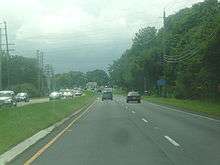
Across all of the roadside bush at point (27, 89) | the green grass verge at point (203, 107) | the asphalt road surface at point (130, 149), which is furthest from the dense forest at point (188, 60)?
the asphalt road surface at point (130, 149)

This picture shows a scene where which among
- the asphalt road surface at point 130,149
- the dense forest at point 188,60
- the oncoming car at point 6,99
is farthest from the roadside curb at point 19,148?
the oncoming car at point 6,99

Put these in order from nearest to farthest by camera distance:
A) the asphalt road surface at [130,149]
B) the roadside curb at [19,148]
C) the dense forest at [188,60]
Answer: the asphalt road surface at [130,149]
the roadside curb at [19,148]
the dense forest at [188,60]

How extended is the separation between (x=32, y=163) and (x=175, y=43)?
89649mm

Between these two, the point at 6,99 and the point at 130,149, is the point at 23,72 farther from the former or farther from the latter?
the point at 130,149

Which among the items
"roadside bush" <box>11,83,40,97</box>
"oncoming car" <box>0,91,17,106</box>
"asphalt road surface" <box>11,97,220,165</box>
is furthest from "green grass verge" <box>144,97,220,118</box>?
"roadside bush" <box>11,83,40,97</box>

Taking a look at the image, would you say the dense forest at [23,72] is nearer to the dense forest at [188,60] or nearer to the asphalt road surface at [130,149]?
the dense forest at [188,60]

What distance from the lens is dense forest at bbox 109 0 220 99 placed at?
5380 centimetres

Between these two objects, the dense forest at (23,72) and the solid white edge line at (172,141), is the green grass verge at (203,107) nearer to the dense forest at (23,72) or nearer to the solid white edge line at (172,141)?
the solid white edge line at (172,141)

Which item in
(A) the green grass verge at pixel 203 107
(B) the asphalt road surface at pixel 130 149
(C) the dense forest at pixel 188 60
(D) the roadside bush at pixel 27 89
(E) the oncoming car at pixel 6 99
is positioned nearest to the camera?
(B) the asphalt road surface at pixel 130 149

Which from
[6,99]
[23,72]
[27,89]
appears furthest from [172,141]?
[23,72]

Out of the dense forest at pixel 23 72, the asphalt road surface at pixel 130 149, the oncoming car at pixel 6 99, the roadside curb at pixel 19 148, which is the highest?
the dense forest at pixel 23 72

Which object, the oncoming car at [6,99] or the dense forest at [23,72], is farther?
the dense forest at [23,72]

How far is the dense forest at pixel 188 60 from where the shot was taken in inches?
2118

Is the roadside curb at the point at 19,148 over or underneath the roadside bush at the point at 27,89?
underneath
